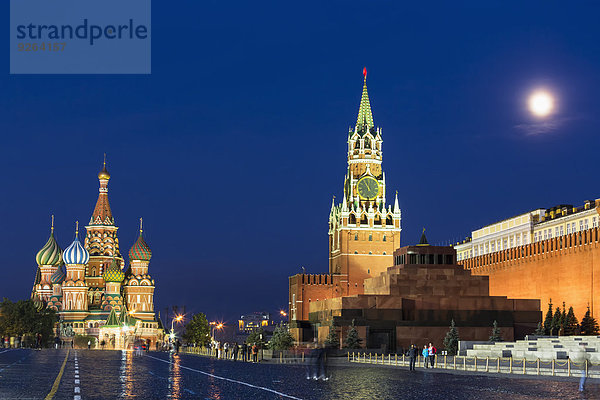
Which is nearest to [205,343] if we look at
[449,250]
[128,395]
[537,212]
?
[537,212]

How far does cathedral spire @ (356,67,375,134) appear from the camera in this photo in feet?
403

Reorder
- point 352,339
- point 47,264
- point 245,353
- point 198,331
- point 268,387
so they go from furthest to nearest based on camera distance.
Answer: point 47,264 < point 198,331 < point 352,339 < point 245,353 < point 268,387

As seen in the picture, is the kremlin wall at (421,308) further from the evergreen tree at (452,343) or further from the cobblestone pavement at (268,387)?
the cobblestone pavement at (268,387)

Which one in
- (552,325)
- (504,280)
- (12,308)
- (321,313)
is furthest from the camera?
(12,308)

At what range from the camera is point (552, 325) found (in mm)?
56719

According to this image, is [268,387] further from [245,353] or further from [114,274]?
[114,274]

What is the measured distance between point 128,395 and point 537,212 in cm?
8647

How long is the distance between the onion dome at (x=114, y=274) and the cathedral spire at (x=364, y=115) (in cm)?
3901

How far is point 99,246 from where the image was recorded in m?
114

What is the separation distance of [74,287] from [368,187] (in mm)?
41212

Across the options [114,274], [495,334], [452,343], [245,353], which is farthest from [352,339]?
[114,274]

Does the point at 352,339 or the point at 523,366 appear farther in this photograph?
the point at 352,339

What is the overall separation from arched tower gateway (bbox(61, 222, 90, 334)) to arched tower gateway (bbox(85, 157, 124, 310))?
9.82 feet

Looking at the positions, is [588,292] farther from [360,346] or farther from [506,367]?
[506,367]
